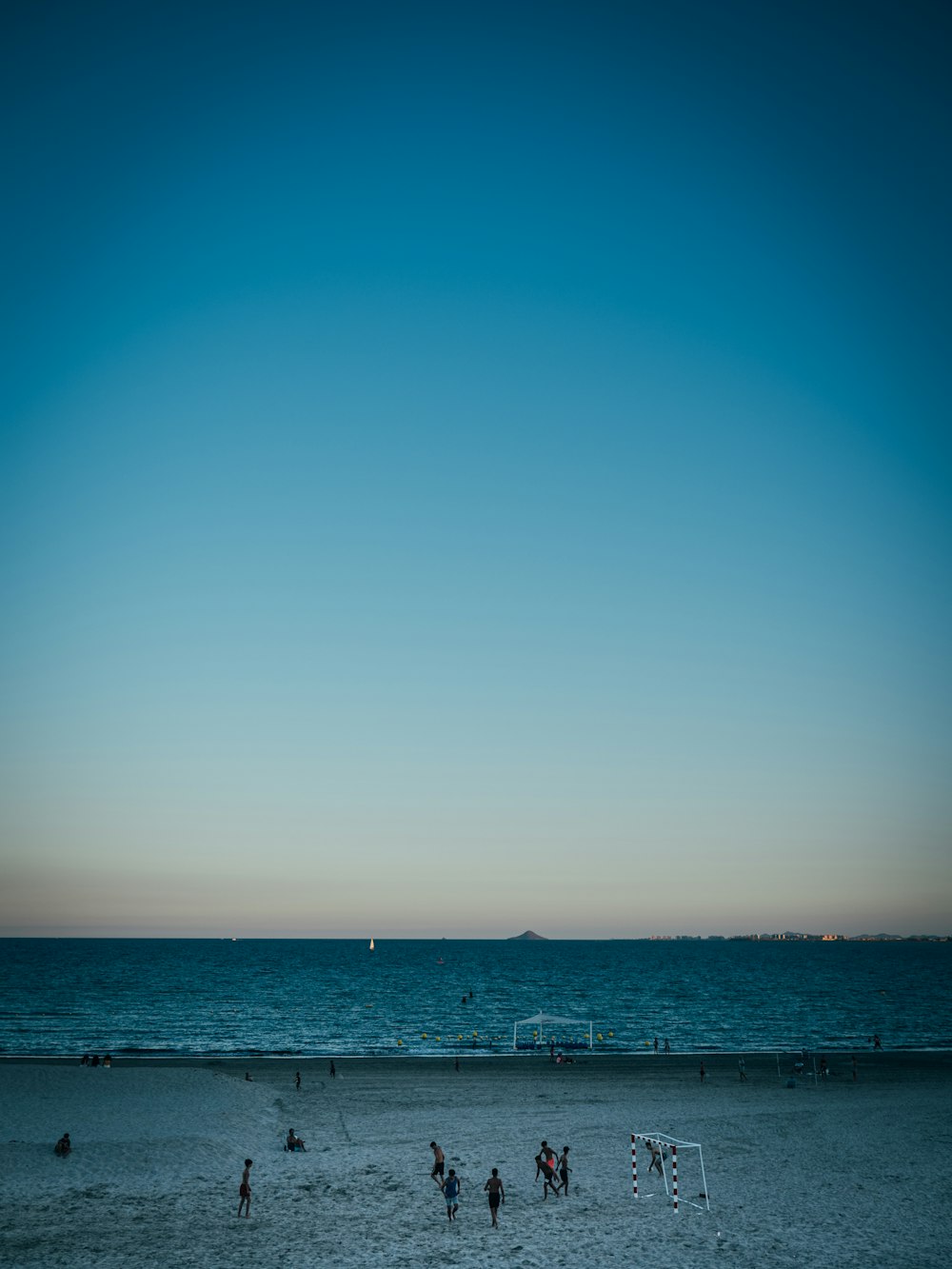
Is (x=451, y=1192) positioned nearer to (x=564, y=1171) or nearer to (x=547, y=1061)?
(x=564, y=1171)

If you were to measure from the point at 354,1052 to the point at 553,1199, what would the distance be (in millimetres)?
36217

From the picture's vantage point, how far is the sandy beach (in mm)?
20406

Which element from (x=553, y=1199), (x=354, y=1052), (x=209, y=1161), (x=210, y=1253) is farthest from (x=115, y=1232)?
(x=354, y=1052)

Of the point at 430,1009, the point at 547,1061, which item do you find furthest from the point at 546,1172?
the point at 430,1009

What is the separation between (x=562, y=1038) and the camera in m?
67.6

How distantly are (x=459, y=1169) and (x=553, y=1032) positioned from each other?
48761mm

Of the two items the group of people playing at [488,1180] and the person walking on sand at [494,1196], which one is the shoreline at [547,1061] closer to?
the group of people playing at [488,1180]

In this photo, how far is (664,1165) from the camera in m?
26.5

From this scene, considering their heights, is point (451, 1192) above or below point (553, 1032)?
above

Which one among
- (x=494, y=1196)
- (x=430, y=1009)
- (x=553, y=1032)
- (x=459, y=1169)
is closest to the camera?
(x=494, y=1196)

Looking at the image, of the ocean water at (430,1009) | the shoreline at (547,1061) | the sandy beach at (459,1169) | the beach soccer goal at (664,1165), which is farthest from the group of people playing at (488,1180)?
the ocean water at (430,1009)

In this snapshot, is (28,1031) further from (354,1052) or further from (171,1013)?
(354,1052)

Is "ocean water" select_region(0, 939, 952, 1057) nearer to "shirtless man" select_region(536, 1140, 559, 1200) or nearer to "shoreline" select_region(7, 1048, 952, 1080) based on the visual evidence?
"shoreline" select_region(7, 1048, 952, 1080)

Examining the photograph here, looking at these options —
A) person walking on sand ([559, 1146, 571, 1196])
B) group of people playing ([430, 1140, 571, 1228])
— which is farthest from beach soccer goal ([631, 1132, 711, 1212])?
group of people playing ([430, 1140, 571, 1228])
